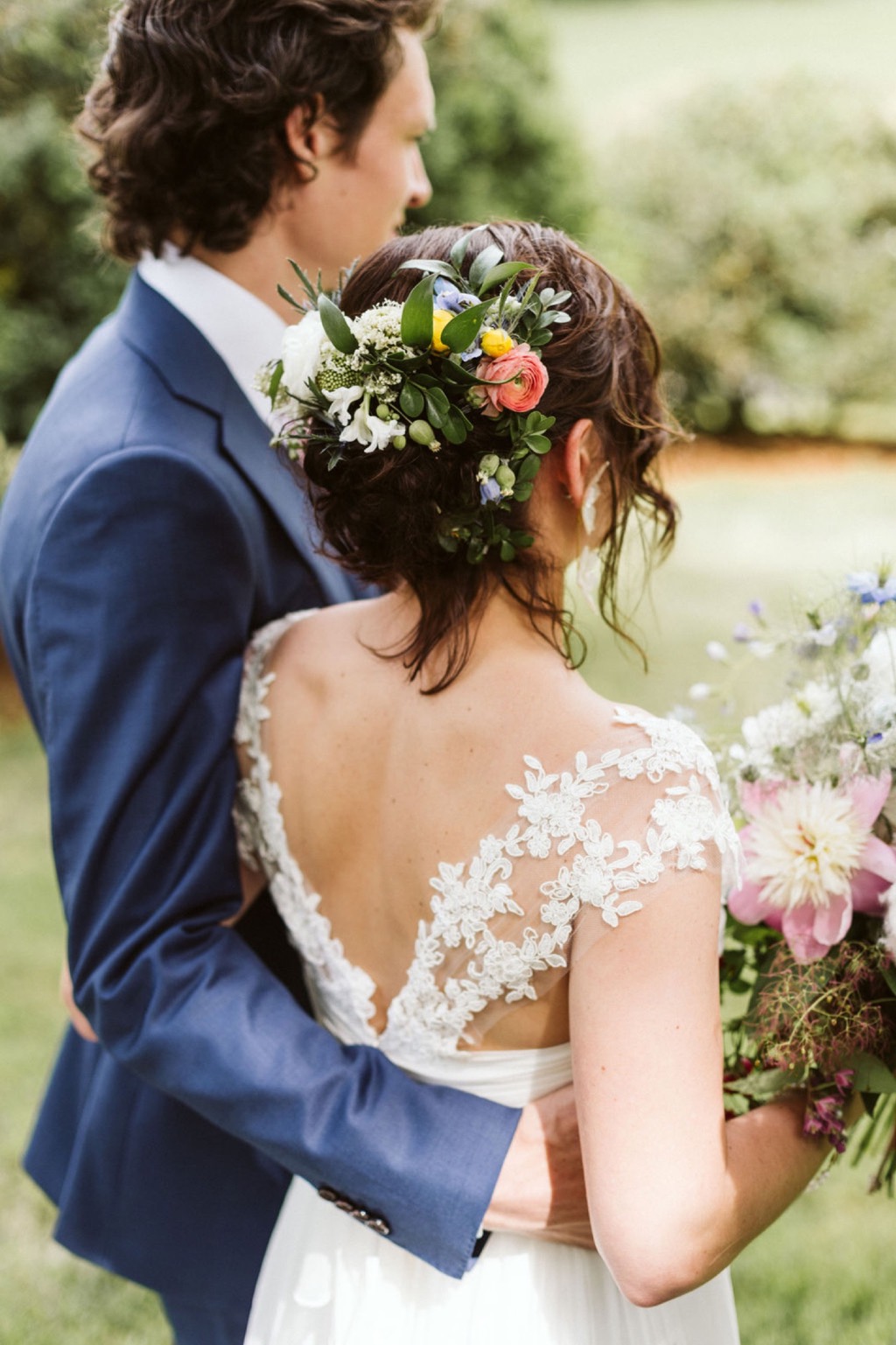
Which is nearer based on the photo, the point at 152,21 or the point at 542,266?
the point at 542,266

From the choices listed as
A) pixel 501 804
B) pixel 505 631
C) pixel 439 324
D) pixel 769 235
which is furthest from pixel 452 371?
pixel 769 235

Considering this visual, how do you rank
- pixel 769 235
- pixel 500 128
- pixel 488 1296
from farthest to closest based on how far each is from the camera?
pixel 769 235
pixel 500 128
pixel 488 1296

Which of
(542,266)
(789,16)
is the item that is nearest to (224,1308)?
(542,266)

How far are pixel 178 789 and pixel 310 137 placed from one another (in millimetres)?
1158

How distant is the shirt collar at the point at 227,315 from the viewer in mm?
2115

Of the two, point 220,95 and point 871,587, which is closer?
point 871,587

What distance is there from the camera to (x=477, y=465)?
1.53 metres

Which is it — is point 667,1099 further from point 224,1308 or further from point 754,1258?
point 754,1258

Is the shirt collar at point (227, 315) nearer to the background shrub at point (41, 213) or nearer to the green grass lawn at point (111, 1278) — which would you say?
the green grass lawn at point (111, 1278)

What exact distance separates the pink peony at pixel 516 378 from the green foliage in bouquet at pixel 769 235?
1116 cm

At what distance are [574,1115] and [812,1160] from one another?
0.32 meters

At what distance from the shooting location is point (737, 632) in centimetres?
195

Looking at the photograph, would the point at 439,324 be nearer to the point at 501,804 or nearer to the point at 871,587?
the point at 501,804

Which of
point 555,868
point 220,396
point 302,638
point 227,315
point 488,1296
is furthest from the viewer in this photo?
point 227,315
